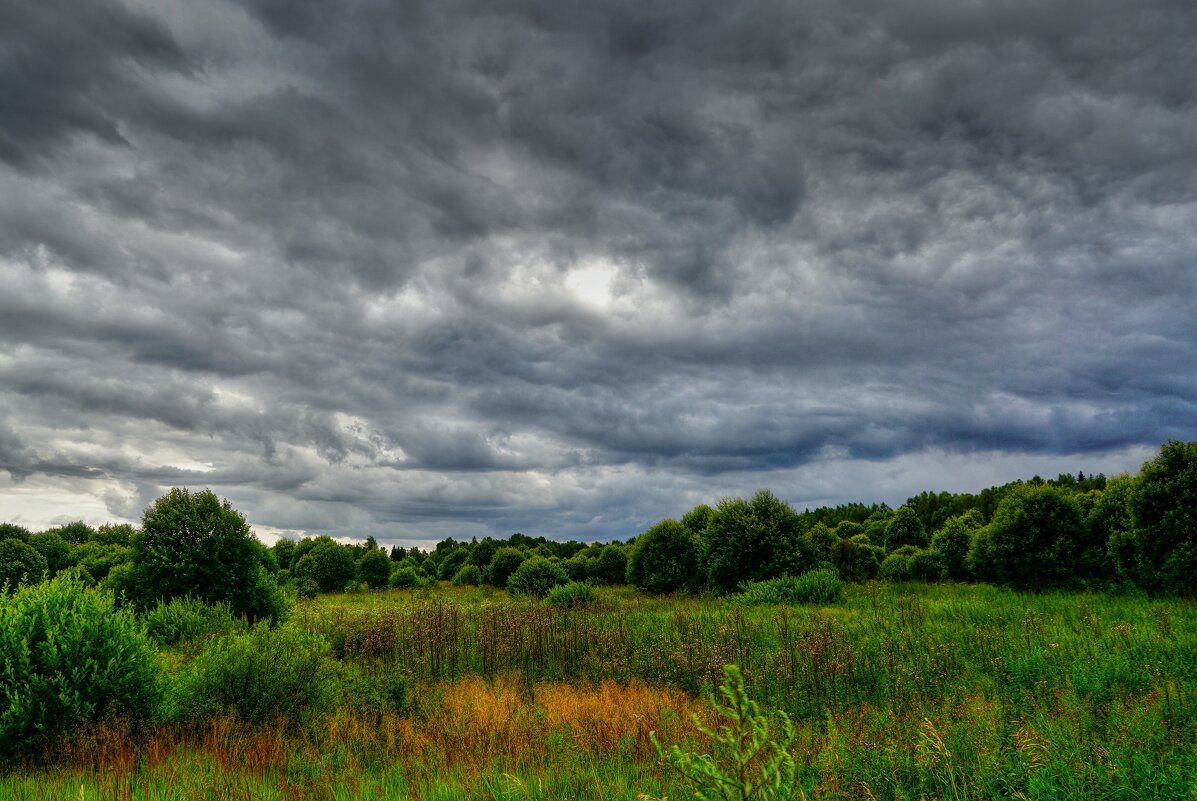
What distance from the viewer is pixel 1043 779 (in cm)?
550

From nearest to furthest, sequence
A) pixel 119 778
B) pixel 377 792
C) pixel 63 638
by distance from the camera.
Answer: pixel 377 792
pixel 119 778
pixel 63 638

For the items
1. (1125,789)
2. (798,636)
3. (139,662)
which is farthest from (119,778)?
(798,636)

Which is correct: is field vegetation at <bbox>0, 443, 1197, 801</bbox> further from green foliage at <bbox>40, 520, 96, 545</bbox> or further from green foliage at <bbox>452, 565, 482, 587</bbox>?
green foliage at <bbox>40, 520, 96, 545</bbox>

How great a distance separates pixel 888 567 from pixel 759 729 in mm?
29660

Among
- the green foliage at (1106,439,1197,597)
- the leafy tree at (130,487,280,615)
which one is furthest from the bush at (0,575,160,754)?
the green foliage at (1106,439,1197,597)

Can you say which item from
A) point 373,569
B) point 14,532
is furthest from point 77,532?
point 373,569

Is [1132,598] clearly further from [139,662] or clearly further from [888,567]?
[139,662]

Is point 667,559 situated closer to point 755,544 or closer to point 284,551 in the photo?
point 755,544

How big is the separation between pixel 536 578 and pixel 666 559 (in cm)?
612

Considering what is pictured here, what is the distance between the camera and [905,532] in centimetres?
3634

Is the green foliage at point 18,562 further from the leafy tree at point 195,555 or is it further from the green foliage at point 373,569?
the leafy tree at point 195,555

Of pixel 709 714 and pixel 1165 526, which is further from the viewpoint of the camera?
pixel 1165 526

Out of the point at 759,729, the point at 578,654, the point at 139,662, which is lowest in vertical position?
the point at 578,654

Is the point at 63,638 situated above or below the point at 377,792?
above
